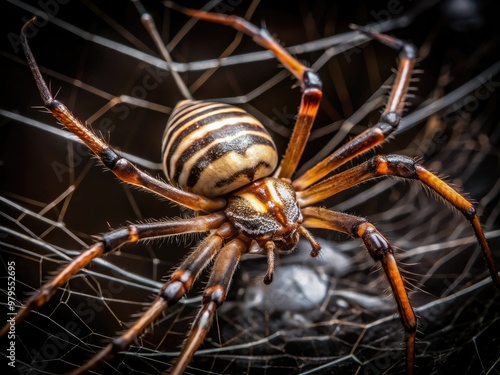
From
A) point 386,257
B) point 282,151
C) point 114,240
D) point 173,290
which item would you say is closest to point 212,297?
point 173,290

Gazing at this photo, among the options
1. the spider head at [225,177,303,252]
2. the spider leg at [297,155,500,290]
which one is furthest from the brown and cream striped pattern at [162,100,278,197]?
the spider leg at [297,155,500,290]

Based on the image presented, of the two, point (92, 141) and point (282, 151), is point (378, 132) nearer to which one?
point (282, 151)

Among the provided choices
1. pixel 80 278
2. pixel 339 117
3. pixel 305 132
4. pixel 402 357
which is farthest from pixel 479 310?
pixel 80 278

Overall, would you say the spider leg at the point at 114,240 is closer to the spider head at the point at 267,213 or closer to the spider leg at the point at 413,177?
the spider head at the point at 267,213

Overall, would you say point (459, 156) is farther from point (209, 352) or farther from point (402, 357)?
point (209, 352)

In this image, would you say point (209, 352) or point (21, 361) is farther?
point (209, 352)

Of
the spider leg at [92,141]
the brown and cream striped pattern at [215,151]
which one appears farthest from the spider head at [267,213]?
the spider leg at [92,141]
